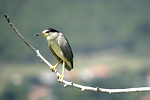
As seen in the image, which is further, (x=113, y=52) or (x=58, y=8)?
(x=58, y=8)

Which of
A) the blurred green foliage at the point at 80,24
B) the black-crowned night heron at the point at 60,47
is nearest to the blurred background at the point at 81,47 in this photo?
the blurred green foliage at the point at 80,24

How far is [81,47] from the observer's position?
8888cm

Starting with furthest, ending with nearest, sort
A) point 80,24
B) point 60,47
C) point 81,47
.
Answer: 1. point 80,24
2. point 81,47
3. point 60,47

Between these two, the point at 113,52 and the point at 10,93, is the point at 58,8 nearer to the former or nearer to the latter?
the point at 113,52

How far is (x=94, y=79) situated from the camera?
206 feet

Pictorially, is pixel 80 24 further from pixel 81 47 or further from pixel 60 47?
pixel 60 47

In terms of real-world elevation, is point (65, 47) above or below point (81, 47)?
below

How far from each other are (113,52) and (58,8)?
123 ft

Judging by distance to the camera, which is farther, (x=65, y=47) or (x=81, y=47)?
(x=81, y=47)

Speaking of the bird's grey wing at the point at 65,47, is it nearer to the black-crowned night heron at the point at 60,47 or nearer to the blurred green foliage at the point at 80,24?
the black-crowned night heron at the point at 60,47

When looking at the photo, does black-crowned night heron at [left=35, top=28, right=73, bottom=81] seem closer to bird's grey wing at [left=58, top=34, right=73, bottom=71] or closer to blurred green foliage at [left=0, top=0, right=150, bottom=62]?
bird's grey wing at [left=58, top=34, right=73, bottom=71]

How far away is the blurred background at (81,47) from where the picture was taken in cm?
5731

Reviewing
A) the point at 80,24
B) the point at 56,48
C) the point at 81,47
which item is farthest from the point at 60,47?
the point at 80,24

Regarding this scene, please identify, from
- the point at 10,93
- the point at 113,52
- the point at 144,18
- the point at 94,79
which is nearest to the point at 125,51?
the point at 113,52
